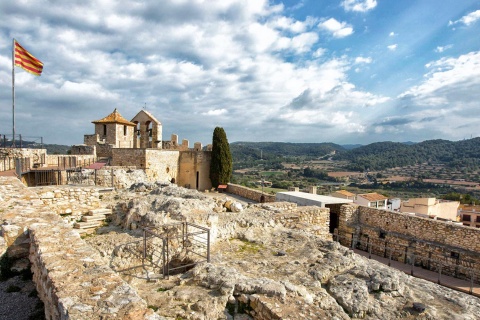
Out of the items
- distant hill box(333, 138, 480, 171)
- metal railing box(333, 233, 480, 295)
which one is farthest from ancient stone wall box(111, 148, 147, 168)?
distant hill box(333, 138, 480, 171)

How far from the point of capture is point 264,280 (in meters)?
4.86

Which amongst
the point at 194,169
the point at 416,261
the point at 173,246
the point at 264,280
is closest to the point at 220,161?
the point at 194,169

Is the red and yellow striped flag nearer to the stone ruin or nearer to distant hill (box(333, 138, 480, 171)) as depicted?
the stone ruin

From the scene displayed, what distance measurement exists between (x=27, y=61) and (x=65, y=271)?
1700cm

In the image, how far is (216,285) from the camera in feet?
15.5

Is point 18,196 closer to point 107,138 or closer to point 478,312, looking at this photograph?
point 478,312

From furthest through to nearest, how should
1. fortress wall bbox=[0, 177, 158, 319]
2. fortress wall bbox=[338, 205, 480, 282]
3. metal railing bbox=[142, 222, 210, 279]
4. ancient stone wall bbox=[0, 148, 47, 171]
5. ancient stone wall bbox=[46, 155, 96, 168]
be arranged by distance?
ancient stone wall bbox=[46, 155, 96, 168]
ancient stone wall bbox=[0, 148, 47, 171]
fortress wall bbox=[338, 205, 480, 282]
metal railing bbox=[142, 222, 210, 279]
fortress wall bbox=[0, 177, 158, 319]

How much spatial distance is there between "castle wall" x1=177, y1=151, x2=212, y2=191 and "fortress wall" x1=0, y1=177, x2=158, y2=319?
21.3 meters

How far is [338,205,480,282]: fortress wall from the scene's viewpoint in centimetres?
1017

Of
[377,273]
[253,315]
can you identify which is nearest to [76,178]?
[253,315]

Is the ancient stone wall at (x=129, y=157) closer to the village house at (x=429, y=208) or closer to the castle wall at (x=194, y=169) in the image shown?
the castle wall at (x=194, y=169)

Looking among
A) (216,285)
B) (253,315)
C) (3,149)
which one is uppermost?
(3,149)

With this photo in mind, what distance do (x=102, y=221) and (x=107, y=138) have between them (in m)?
19.4

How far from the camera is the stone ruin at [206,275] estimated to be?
3230 millimetres
